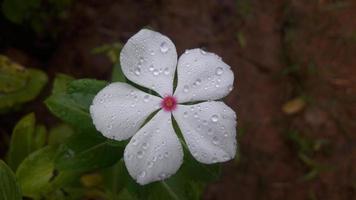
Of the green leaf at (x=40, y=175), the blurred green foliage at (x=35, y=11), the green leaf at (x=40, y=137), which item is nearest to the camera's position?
the green leaf at (x=40, y=175)

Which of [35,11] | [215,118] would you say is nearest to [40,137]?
[35,11]

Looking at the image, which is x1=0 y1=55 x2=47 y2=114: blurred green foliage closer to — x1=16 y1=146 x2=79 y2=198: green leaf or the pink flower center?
x1=16 y1=146 x2=79 y2=198: green leaf

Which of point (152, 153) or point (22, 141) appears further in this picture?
point (22, 141)

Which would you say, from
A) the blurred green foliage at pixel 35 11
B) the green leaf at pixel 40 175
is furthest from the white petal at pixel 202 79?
the blurred green foliage at pixel 35 11

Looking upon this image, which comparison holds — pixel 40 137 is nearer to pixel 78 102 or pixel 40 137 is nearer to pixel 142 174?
pixel 78 102

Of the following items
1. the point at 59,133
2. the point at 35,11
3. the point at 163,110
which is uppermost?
the point at 163,110

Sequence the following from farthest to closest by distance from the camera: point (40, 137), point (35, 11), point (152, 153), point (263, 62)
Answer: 1. point (263, 62)
2. point (35, 11)
3. point (40, 137)
4. point (152, 153)

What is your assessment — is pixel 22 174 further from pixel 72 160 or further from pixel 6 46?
pixel 6 46

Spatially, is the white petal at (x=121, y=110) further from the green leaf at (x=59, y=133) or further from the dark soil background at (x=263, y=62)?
the dark soil background at (x=263, y=62)
